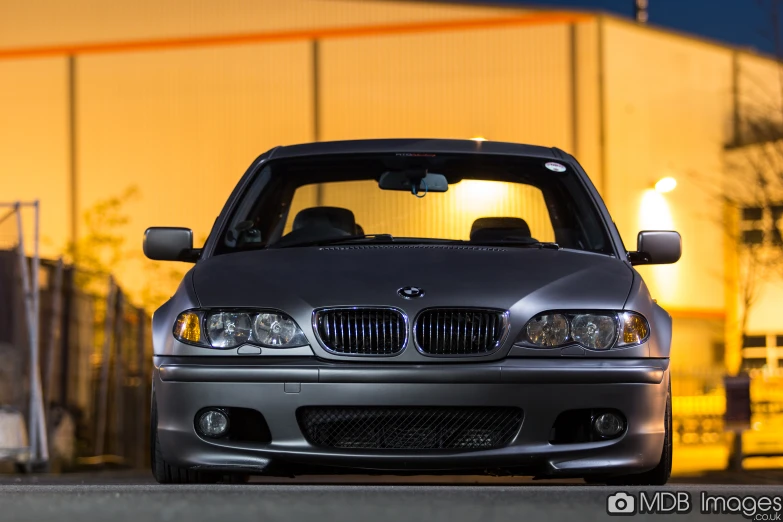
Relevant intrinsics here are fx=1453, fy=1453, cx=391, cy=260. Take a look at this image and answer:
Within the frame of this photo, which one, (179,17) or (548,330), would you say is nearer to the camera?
(548,330)

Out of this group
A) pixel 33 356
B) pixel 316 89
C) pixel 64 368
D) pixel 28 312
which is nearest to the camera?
pixel 33 356

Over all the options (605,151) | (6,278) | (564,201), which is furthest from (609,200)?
(564,201)

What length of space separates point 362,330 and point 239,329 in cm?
45

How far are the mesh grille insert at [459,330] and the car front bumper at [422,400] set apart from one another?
0.08 m

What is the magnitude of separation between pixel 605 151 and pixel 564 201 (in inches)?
1107

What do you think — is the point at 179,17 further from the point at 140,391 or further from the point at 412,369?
the point at 412,369

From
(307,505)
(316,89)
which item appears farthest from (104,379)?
(316,89)

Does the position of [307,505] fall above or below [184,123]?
below

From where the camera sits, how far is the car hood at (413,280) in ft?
16.8

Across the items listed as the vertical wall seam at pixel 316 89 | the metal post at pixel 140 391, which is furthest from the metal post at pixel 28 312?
the vertical wall seam at pixel 316 89

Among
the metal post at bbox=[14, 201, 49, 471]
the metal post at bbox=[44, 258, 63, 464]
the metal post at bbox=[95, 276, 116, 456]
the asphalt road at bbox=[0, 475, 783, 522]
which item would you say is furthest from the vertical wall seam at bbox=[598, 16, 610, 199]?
the asphalt road at bbox=[0, 475, 783, 522]

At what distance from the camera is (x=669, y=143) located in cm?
3597

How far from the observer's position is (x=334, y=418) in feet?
16.5

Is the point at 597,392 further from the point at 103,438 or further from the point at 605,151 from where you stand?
the point at 605,151
